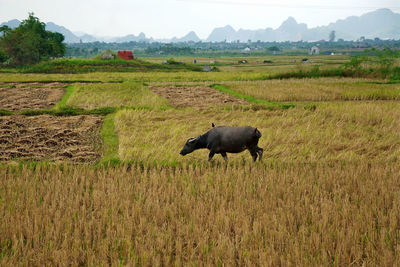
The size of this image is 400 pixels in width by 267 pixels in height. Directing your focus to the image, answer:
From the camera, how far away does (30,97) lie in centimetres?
1579

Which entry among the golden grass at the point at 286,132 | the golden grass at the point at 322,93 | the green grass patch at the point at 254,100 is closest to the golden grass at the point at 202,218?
the golden grass at the point at 286,132

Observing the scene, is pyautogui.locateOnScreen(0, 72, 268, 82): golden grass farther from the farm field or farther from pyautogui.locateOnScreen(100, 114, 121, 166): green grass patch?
pyautogui.locateOnScreen(100, 114, 121, 166): green grass patch

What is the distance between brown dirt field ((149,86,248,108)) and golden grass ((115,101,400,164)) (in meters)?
1.91

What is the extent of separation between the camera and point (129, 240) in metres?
3.51

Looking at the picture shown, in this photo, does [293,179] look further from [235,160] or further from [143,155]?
[143,155]

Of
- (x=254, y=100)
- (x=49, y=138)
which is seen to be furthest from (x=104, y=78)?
(x=49, y=138)

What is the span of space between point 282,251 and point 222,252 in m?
0.64

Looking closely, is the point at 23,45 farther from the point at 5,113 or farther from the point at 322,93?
the point at 322,93

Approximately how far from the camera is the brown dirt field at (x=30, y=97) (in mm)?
13375

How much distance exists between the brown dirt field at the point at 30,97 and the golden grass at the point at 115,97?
0.95 metres

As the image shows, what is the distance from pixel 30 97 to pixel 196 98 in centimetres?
808

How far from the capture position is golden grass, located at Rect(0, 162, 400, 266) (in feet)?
10.9

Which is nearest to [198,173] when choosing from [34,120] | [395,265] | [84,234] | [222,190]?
[222,190]

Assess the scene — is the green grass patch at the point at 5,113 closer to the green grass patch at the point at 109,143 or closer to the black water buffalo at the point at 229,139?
the green grass patch at the point at 109,143
